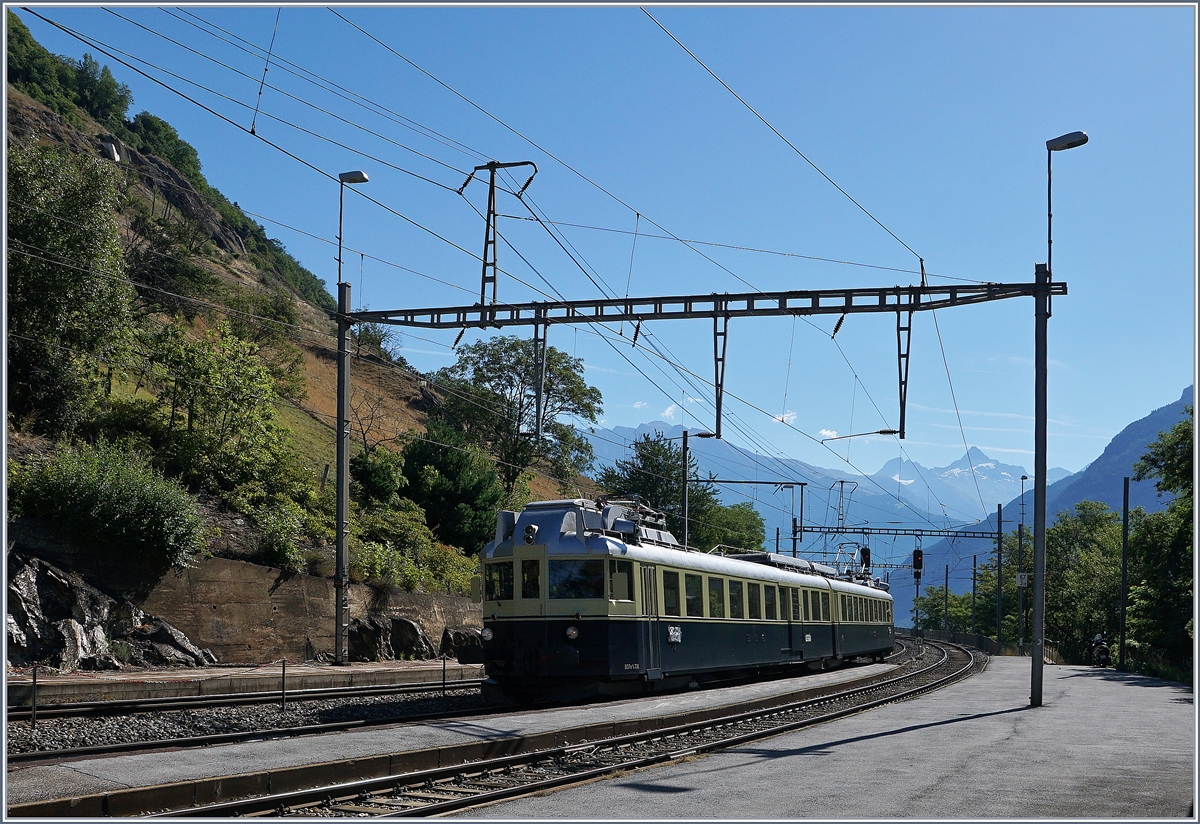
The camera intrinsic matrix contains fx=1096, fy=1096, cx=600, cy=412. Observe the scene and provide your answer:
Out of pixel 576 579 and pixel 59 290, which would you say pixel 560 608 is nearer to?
pixel 576 579

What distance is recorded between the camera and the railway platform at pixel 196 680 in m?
17.2

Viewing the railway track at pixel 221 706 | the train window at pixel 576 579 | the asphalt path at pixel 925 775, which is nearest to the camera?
the asphalt path at pixel 925 775

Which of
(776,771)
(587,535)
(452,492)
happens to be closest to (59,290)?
(587,535)

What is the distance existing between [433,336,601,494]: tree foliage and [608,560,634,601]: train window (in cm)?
3975

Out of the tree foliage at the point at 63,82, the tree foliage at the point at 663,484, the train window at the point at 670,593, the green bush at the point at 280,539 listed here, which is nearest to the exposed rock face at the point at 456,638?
the green bush at the point at 280,539

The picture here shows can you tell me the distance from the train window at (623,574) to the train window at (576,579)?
0.16m

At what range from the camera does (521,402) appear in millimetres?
61469

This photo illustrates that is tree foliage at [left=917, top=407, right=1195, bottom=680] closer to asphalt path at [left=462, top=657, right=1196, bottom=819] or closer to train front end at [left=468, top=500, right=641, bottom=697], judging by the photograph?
asphalt path at [left=462, top=657, right=1196, bottom=819]

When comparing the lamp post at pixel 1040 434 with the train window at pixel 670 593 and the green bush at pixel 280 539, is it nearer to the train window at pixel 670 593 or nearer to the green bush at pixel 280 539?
the train window at pixel 670 593

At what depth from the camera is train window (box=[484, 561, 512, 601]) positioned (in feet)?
64.7

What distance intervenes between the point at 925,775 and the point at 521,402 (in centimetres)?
5095

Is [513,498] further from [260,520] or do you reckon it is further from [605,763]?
[605,763]

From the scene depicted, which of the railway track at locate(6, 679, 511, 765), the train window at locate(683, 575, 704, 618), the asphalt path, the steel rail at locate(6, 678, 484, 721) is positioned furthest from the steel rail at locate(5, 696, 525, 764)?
the train window at locate(683, 575, 704, 618)

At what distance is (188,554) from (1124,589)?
36367 mm
